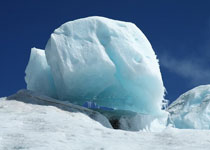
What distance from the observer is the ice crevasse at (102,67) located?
1001 centimetres

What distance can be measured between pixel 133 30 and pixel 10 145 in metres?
6.67

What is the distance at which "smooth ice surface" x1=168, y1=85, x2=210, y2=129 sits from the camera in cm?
1616

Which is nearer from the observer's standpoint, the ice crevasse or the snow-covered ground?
the snow-covered ground

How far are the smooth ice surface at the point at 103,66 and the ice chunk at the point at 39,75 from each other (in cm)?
57

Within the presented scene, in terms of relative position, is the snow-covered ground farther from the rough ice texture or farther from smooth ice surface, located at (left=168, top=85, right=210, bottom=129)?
smooth ice surface, located at (left=168, top=85, right=210, bottom=129)

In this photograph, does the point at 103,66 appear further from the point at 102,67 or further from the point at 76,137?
the point at 76,137

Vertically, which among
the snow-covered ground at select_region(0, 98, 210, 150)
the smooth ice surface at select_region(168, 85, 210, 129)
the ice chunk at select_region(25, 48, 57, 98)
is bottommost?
the smooth ice surface at select_region(168, 85, 210, 129)

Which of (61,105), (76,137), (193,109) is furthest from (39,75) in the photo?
(193,109)

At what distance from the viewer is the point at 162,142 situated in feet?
18.8

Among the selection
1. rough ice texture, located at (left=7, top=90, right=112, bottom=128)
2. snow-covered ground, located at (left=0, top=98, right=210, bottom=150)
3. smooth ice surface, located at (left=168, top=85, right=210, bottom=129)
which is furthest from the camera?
smooth ice surface, located at (left=168, top=85, right=210, bottom=129)

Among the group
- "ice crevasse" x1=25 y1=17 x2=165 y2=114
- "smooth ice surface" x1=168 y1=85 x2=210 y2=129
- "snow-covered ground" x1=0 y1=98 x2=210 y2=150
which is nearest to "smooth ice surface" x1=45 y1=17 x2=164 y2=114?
"ice crevasse" x1=25 y1=17 x2=165 y2=114

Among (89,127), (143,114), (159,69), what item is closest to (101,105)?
(143,114)

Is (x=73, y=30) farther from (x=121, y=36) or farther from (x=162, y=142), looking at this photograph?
(x=162, y=142)

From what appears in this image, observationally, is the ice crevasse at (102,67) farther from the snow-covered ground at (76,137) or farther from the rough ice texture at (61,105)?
the snow-covered ground at (76,137)
